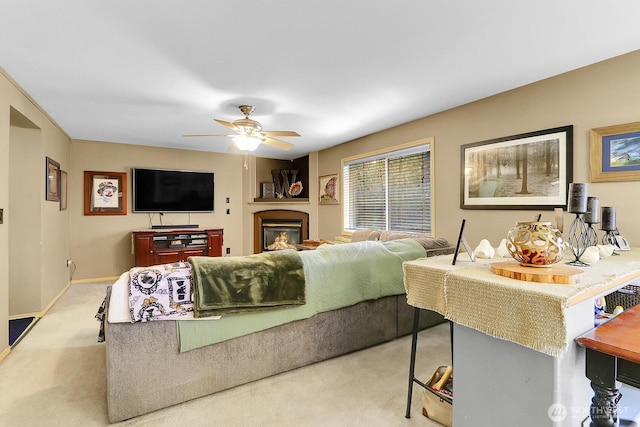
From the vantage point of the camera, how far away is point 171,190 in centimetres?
568

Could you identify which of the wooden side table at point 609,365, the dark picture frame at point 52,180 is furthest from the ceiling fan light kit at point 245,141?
the wooden side table at point 609,365

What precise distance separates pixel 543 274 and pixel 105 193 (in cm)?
598

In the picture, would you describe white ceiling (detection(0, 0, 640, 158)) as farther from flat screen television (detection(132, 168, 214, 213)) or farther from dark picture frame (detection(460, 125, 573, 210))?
flat screen television (detection(132, 168, 214, 213))

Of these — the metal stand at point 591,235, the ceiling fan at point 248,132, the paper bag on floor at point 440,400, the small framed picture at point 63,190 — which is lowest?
the paper bag on floor at point 440,400

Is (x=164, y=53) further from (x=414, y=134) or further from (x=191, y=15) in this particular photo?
(x=414, y=134)

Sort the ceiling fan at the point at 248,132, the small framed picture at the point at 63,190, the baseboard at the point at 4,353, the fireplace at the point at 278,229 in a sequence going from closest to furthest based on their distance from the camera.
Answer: the baseboard at the point at 4,353
the ceiling fan at the point at 248,132
the small framed picture at the point at 63,190
the fireplace at the point at 278,229

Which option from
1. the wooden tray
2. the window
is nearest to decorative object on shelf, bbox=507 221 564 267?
the wooden tray

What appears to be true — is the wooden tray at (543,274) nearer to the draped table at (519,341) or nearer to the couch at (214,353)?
the draped table at (519,341)

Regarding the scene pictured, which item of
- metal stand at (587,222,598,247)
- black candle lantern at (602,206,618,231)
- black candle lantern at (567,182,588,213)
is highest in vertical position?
black candle lantern at (567,182,588,213)

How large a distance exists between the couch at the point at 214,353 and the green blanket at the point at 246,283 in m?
0.21

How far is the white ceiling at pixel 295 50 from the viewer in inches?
71.0

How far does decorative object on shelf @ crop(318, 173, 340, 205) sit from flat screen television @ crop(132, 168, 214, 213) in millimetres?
2068

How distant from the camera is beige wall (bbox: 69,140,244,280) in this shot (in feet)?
16.7

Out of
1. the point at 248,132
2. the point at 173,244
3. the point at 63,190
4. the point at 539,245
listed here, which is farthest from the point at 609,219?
the point at 63,190
